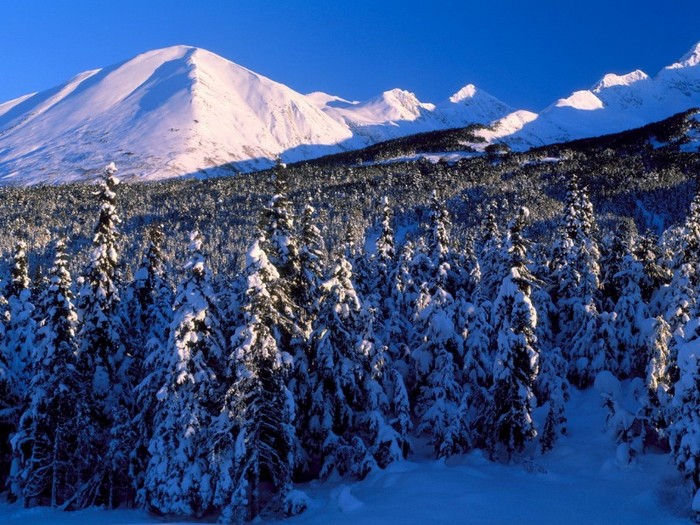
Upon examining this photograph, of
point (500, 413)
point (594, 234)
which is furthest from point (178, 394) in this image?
point (594, 234)

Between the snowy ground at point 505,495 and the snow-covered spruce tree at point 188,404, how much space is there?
1723 mm

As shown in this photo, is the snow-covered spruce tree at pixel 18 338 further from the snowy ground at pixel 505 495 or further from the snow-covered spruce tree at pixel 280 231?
the snow-covered spruce tree at pixel 280 231

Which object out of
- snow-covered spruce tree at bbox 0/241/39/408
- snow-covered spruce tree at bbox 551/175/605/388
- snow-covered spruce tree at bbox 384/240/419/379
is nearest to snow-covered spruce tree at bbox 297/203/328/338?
snow-covered spruce tree at bbox 384/240/419/379

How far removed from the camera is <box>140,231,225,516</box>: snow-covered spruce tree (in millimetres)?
21766

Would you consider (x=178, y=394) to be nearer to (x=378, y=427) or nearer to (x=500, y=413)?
(x=378, y=427)

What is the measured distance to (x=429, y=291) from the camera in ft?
104

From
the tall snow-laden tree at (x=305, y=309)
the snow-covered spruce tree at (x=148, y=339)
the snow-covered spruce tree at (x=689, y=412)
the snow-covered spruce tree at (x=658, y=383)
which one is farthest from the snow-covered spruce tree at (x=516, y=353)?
the snow-covered spruce tree at (x=148, y=339)

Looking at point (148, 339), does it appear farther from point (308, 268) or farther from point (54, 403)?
point (308, 268)

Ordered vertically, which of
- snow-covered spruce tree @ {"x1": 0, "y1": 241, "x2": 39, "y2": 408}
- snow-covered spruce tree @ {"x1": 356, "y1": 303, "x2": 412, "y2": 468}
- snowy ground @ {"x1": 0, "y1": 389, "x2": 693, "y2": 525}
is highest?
snow-covered spruce tree @ {"x1": 0, "y1": 241, "x2": 39, "y2": 408}

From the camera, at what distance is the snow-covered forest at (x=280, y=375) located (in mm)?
21688

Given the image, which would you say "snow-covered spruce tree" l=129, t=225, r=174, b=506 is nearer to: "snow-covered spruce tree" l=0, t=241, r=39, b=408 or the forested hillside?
the forested hillside

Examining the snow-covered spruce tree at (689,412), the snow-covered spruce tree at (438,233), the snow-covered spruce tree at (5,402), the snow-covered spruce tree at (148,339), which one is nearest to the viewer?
the snow-covered spruce tree at (689,412)

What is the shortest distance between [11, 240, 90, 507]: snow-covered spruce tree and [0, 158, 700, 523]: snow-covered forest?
0.08 metres

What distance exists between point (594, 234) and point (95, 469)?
38917 mm
